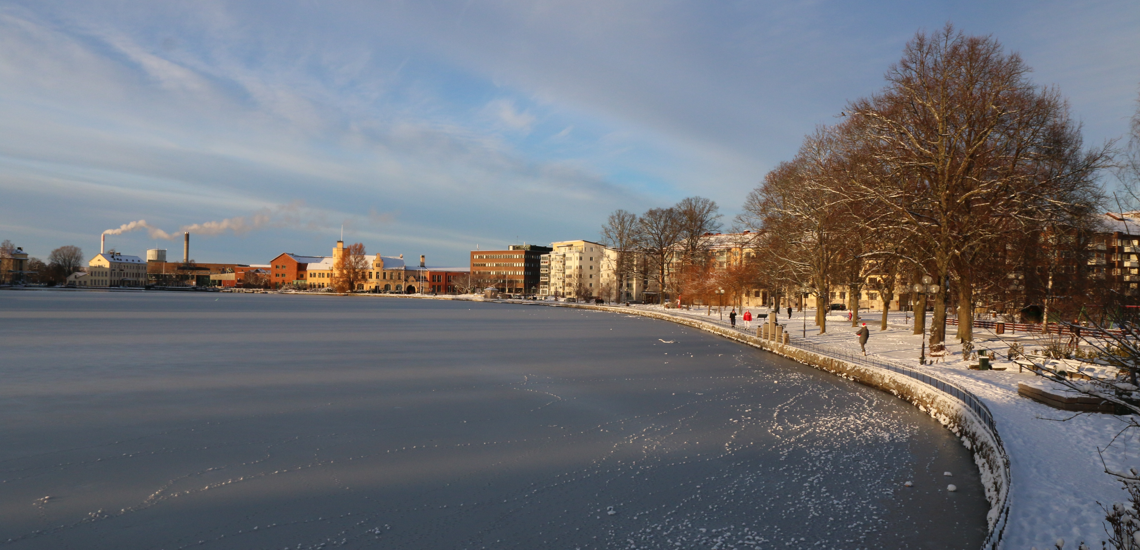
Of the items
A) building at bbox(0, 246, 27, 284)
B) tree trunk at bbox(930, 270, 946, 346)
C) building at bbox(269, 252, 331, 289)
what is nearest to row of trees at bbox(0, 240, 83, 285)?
building at bbox(0, 246, 27, 284)

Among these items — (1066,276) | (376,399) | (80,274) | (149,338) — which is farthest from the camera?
(80,274)

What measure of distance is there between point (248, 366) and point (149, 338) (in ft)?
51.1

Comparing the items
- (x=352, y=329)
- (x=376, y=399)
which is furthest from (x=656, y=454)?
(x=352, y=329)

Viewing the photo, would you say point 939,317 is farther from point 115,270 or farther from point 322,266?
point 115,270

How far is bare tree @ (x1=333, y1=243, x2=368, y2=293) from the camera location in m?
150

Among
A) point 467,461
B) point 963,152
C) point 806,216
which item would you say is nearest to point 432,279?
point 806,216

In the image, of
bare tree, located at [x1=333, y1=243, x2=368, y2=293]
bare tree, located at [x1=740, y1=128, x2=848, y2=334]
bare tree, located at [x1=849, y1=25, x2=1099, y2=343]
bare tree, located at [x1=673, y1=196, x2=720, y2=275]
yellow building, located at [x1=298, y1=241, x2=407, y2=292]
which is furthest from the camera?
yellow building, located at [x1=298, y1=241, x2=407, y2=292]

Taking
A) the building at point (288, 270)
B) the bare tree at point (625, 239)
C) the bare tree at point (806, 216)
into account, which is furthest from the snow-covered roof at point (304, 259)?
the bare tree at point (806, 216)

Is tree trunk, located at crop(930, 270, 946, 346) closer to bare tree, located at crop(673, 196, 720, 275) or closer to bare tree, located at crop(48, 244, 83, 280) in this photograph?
bare tree, located at crop(673, 196, 720, 275)

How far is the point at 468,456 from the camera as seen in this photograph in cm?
1202

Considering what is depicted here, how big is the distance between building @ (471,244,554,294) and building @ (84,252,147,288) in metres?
97.9

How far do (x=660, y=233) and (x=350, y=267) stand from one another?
97.3 m

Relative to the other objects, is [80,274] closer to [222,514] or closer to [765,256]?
[765,256]

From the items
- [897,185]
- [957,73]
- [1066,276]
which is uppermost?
[957,73]
